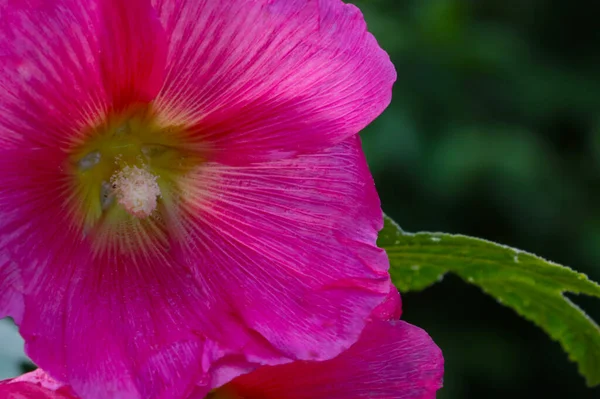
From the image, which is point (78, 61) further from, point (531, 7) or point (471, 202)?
point (531, 7)

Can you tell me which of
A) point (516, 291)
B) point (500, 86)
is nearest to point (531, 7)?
point (500, 86)

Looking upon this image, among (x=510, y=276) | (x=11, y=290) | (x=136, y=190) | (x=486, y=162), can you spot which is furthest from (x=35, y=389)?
(x=486, y=162)

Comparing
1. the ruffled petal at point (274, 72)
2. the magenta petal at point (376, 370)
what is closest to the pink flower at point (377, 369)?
the magenta petal at point (376, 370)

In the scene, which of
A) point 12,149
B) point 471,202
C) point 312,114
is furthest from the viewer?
point 471,202

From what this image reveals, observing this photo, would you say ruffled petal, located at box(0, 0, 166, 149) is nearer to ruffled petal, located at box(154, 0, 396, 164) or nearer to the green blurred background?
ruffled petal, located at box(154, 0, 396, 164)

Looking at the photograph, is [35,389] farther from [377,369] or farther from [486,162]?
[486,162]

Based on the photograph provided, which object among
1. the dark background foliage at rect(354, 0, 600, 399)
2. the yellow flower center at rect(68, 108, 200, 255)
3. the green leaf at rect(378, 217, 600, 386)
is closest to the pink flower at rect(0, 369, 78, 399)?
the yellow flower center at rect(68, 108, 200, 255)
